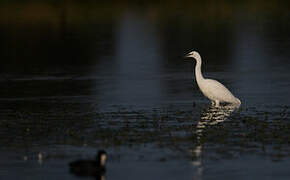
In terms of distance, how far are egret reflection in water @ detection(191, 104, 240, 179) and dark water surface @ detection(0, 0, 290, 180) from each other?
2 centimetres

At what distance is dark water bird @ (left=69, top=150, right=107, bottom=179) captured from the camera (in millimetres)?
13750

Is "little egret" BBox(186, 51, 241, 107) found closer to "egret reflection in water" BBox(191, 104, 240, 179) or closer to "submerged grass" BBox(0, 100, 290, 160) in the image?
"egret reflection in water" BBox(191, 104, 240, 179)

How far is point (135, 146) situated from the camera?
51.8ft

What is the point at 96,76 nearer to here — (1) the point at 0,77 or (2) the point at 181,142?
(1) the point at 0,77

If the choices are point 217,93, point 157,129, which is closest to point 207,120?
point 157,129

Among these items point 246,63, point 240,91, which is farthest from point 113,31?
point 240,91

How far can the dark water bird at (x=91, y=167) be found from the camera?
13.8 m

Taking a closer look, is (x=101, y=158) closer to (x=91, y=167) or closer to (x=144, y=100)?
(x=91, y=167)

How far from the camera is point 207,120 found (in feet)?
60.2

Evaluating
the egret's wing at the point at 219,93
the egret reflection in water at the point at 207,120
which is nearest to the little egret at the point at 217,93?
the egret's wing at the point at 219,93

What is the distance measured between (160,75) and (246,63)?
3.91m

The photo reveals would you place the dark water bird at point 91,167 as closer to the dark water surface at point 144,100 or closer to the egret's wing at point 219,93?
the dark water surface at point 144,100

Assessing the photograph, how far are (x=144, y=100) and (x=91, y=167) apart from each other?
7.97 m

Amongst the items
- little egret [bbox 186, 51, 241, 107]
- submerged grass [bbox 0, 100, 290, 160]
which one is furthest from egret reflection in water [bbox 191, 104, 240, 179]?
little egret [bbox 186, 51, 241, 107]
